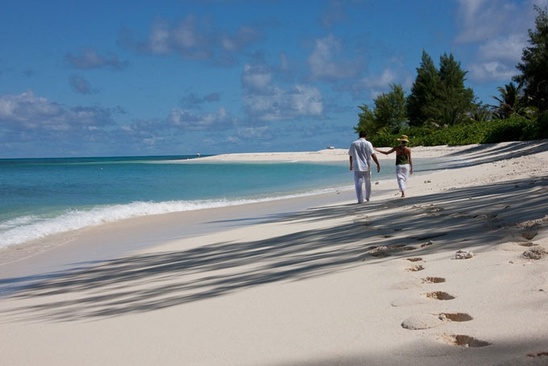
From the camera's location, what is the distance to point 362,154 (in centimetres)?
1384

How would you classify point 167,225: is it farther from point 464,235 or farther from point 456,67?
point 456,67

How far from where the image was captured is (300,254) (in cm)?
700

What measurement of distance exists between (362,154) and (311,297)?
9.41 meters

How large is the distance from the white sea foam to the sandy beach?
3.42m

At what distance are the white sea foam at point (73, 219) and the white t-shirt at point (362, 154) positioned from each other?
579 cm

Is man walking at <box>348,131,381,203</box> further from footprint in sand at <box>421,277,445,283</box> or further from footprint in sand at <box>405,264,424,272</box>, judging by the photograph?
footprint in sand at <box>421,277,445,283</box>

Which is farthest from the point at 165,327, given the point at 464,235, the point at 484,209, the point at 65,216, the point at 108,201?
the point at 108,201

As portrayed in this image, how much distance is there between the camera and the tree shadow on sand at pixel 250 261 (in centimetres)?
565

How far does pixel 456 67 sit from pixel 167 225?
75.1 meters

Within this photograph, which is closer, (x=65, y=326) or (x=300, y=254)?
(x=65, y=326)

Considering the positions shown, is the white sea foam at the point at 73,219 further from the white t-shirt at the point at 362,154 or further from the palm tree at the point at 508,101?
the palm tree at the point at 508,101

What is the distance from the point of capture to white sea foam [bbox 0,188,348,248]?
1259 centimetres

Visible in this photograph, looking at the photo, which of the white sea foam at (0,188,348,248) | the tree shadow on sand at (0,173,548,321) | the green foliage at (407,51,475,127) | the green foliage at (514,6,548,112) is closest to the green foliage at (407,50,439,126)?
the green foliage at (407,51,475,127)

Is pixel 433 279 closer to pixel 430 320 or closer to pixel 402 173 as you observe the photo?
pixel 430 320
